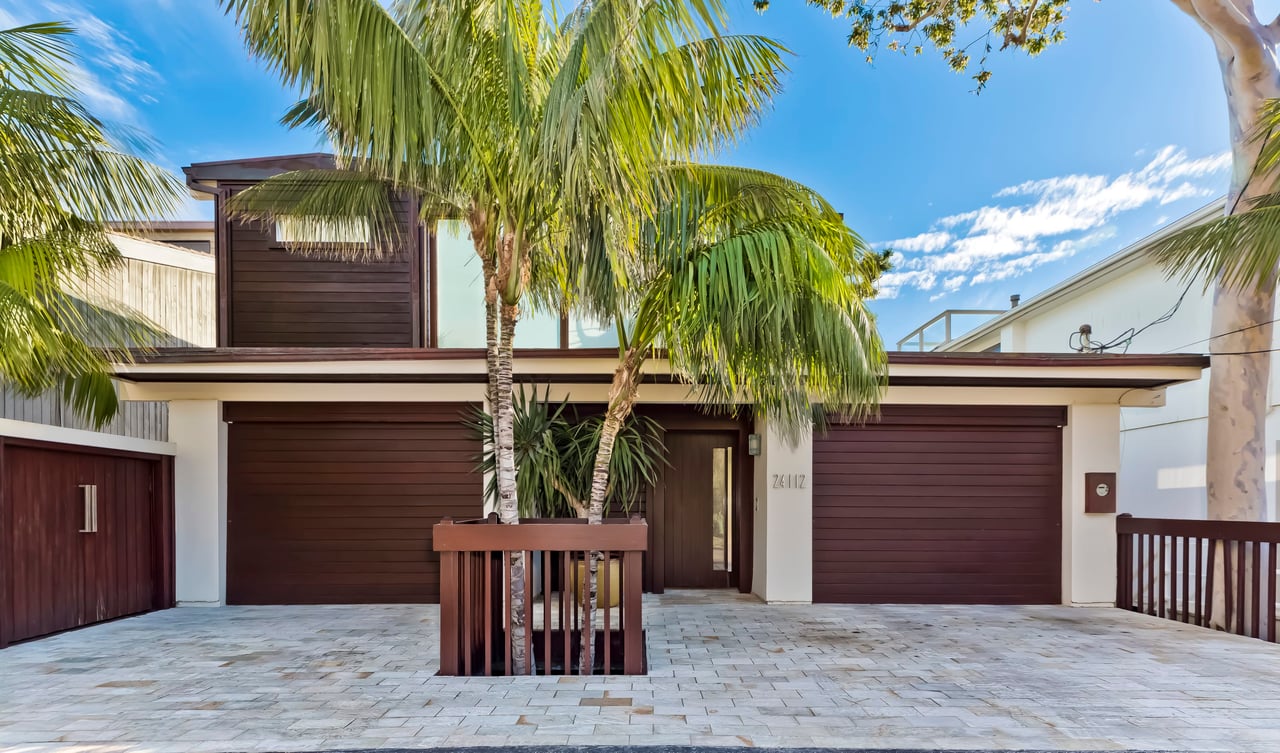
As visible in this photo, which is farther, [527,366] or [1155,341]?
[1155,341]

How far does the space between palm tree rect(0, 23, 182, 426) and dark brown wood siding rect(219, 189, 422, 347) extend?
3.57 m

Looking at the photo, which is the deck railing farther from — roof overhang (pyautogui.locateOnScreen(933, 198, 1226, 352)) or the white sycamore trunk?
roof overhang (pyautogui.locateOnScreen(933, 198, 1226, 352))

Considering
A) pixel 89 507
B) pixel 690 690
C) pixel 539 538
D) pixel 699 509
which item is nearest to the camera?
pixel 690 690

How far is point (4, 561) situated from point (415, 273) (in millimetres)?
4271

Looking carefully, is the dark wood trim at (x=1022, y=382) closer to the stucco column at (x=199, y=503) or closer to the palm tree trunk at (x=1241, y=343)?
the palm tree trunk at (x=1241, y=343)

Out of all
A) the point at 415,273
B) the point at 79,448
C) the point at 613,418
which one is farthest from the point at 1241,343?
the point at 79,448

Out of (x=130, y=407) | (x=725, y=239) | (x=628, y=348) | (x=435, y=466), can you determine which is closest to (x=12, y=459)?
(x=130, y=407)

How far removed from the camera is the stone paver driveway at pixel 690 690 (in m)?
3.20

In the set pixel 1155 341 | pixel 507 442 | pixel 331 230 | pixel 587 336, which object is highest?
pixel 331 230

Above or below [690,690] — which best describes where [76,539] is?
above

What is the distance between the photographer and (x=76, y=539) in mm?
5570

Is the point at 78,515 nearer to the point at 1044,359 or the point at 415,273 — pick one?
the point at 415,273

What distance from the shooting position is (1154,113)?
14.8 metres

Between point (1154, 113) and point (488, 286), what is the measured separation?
17029 millimetres
